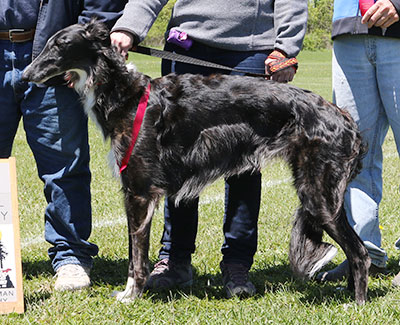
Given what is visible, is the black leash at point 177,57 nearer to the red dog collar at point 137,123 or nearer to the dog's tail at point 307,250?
the red dog collar at point 137,123

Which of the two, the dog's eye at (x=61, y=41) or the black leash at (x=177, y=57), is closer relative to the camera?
the dog's eye at (x=61, y=41)

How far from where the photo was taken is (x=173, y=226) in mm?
4117

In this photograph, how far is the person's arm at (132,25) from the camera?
11.6 ft

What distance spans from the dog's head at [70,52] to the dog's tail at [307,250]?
1651 millimetres

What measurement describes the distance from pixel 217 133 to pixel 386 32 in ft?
4.25

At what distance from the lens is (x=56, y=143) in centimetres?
393

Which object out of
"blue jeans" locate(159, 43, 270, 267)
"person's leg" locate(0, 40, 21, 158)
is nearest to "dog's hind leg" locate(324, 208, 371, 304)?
"blue jeans" locate(159, 43, 270, 267)

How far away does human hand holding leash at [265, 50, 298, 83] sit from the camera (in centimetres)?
362

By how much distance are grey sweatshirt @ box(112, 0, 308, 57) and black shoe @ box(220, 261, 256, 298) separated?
1.51 metres

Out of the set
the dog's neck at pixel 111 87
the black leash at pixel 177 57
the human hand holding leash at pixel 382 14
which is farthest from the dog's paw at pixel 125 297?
the human hand holding leash at pixel 382 14

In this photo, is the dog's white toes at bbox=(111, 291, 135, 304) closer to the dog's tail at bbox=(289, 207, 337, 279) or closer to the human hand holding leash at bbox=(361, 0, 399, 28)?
the dog's tail at bbox=(289, 207, 337, 279)

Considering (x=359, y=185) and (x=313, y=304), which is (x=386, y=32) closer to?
(x=359, y=185)

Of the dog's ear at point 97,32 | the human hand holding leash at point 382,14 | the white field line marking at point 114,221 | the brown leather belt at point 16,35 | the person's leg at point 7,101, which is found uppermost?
the human hand holding leash at point 382,14

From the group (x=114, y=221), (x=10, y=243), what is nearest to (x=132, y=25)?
(x=10, y=243)
